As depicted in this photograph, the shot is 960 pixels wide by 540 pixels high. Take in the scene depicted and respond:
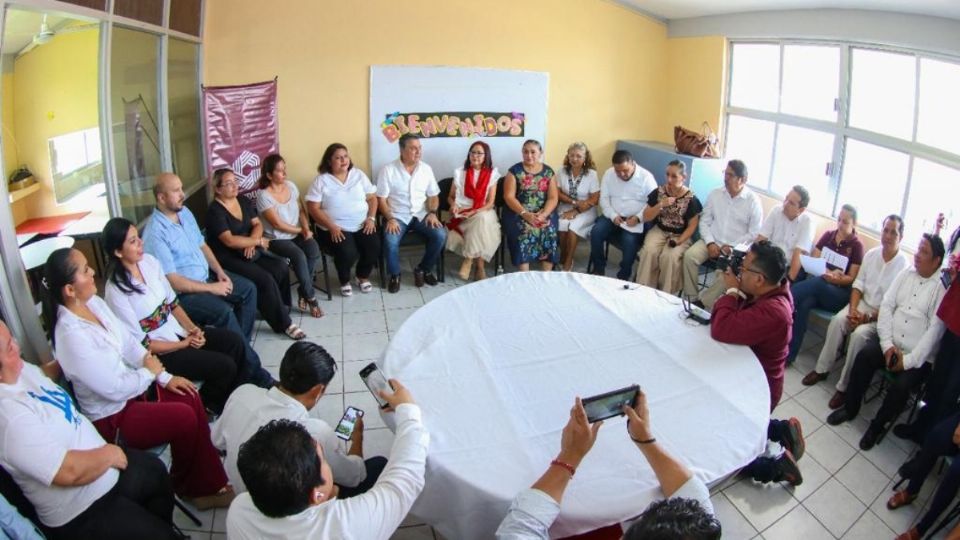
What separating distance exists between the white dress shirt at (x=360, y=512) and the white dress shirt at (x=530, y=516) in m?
0.27

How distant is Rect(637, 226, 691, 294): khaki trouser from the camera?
14.8 feet

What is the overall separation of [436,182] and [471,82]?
3.44 feet

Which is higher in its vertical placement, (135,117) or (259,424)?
(135,117)

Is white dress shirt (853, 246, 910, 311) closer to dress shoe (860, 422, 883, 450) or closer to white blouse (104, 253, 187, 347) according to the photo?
dress shoe (860, 422, 883, 450)

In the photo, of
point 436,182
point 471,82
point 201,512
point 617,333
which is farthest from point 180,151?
point 617,333

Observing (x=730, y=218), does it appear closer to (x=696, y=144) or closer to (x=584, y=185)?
(x=696, y=144)

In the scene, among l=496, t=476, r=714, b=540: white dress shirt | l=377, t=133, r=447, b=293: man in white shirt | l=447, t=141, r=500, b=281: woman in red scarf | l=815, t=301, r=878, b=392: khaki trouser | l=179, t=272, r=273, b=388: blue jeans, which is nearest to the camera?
l=496, t=476, r=714, b=540: white dress shirt

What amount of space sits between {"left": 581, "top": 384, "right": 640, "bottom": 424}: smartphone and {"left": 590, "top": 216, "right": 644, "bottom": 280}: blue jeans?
314 centimetres

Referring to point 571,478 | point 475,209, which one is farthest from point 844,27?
point 571,478

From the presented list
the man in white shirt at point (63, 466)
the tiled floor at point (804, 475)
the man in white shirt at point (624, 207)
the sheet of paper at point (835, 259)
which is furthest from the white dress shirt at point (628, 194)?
the man in white shirt at point (63, 466)

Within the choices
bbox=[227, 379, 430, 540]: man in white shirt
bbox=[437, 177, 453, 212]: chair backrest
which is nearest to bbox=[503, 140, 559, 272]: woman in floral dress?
bbox=[437, 177, 453, 212]: chair backrest

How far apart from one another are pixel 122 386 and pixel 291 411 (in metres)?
0.87

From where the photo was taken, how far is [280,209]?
14.0 ft

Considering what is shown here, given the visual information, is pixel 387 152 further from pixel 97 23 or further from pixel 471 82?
pixel 97 23
